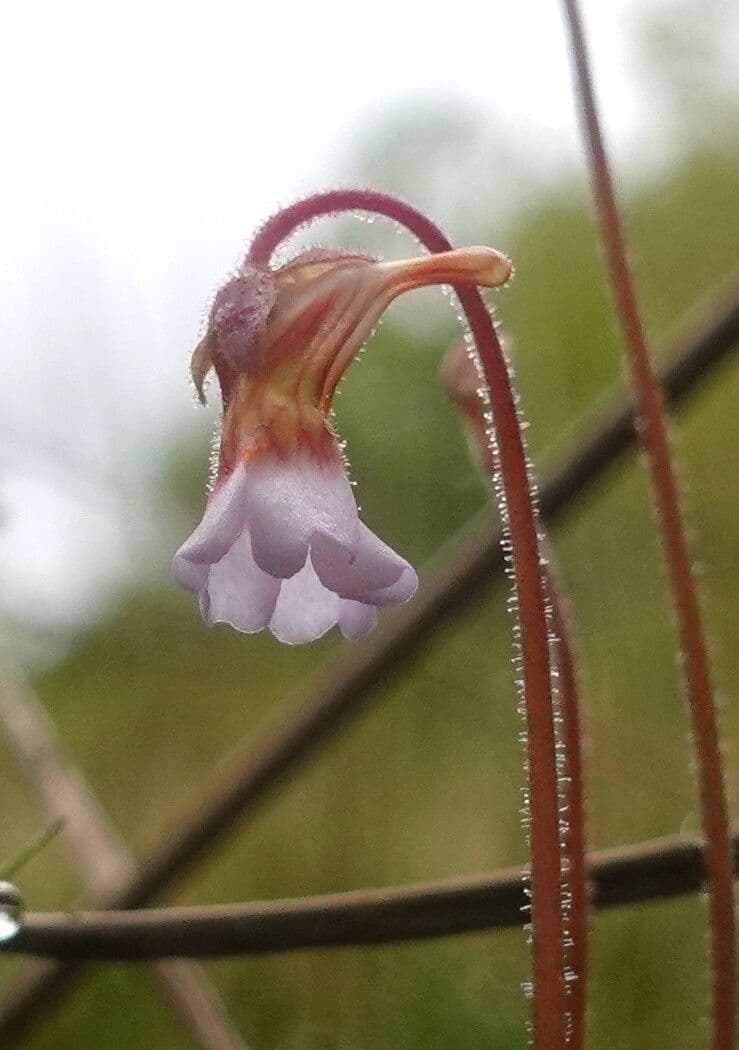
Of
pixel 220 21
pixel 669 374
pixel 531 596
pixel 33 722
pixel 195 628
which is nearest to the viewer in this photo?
pixel 531 596

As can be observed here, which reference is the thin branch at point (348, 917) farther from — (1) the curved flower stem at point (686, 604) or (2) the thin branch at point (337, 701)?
(2) the thin branch at point (337, 701)

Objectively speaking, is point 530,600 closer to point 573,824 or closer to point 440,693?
point 573,824

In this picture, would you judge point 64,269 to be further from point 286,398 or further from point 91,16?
point 286,398

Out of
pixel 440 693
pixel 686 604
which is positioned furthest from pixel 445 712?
pixel 686 604

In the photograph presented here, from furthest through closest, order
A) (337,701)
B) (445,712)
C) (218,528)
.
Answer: (445,712) → (337,701) → (218,528)

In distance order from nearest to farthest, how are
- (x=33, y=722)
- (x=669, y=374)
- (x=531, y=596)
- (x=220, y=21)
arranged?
1. (x=531, y=596)
2. (x=669, y=374)
3. (x=33, y=722)
4. (x=220, y=21)

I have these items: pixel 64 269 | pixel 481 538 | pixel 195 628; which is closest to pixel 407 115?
pixel 64 269

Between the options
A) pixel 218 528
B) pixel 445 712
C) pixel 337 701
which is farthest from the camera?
pixel 445 712
